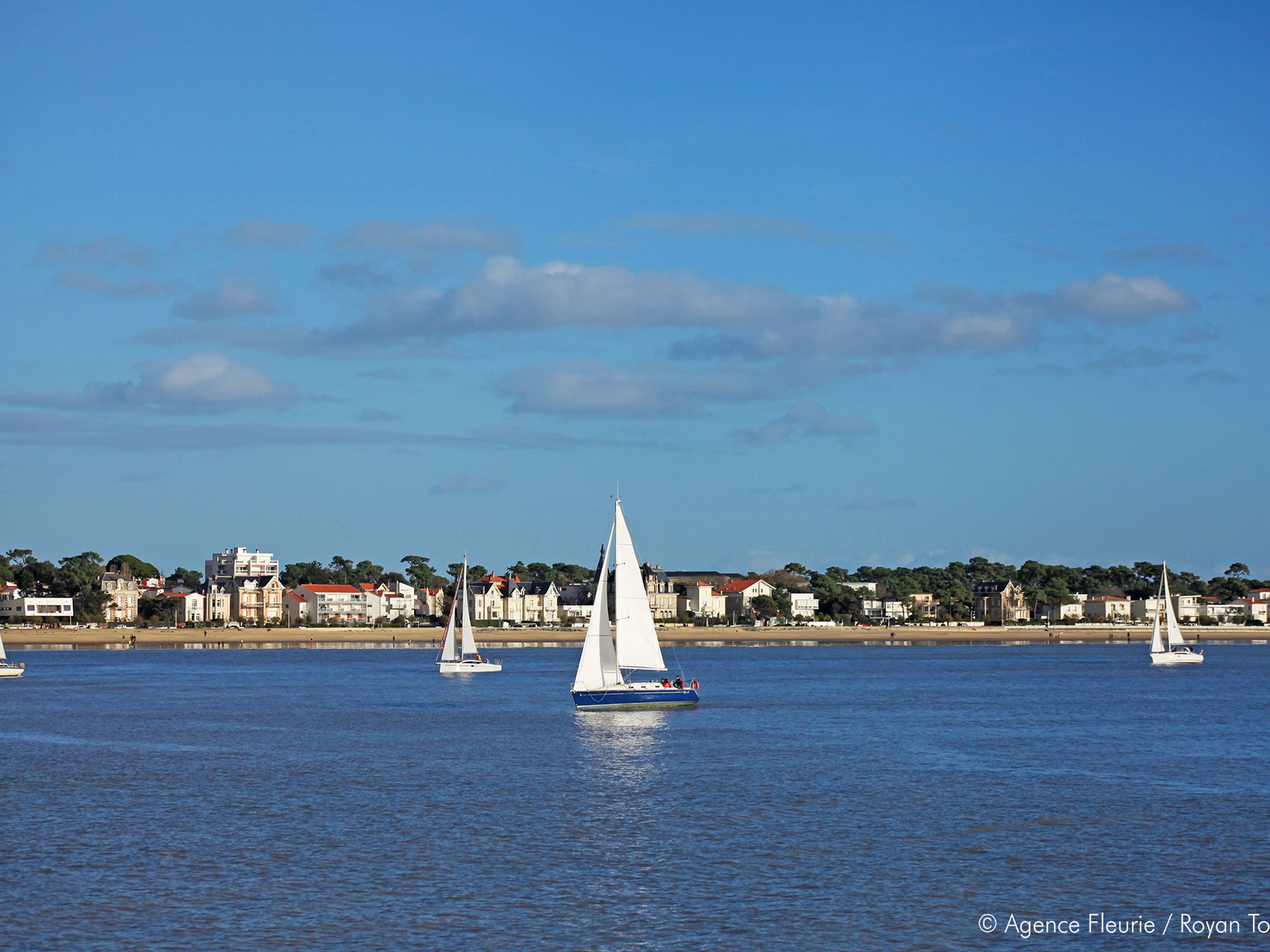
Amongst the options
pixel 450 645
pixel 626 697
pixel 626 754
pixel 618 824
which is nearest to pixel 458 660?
pixel 450 645

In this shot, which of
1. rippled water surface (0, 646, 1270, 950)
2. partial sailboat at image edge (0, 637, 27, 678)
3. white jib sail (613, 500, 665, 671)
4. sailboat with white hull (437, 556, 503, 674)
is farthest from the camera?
sailboat with white hull (437, 556, 503, 674)

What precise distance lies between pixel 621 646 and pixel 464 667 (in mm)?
47515

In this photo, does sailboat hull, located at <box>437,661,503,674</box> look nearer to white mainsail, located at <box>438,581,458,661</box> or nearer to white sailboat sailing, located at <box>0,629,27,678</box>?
white mainsail, located at <box>438,581,458,661</box>

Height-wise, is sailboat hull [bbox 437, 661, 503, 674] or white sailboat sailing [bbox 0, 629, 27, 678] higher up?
white sailboat sailing [bbox 0, 629, 27, 678]

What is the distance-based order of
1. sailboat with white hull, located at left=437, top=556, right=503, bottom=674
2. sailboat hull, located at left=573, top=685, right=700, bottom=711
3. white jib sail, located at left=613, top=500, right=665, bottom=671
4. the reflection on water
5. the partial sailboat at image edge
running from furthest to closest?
sailboat with white hull, located at left=437, top=556, right=503, bottom=674 → the partial sailboat at image edge → sailboat hull, located at left=573, top=685, right=700, bottom=711 → white jib sail, located at left=613, top=500, right=665, bottom=671 → the reflection on water

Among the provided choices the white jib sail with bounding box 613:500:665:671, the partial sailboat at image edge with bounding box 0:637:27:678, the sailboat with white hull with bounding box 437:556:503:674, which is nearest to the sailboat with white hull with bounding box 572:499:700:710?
the white jib sail with bounding box 613:500:665:671

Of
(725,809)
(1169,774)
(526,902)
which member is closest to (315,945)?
(526,902)

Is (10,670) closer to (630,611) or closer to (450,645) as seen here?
(450,645)

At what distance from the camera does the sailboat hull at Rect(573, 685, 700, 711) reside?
64.2 meters

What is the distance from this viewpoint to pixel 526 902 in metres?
26.9

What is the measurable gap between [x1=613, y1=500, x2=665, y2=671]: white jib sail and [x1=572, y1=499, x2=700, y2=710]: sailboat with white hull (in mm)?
Result: 22

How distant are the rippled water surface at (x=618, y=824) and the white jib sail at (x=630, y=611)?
307cm

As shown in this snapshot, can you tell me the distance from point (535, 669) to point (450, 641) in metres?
13.3

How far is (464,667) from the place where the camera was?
108188 millimetres
